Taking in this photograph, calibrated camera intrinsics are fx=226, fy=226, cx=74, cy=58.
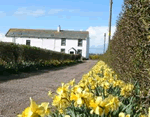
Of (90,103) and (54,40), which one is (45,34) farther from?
(90,103)

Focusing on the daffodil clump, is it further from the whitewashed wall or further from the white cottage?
the whitewashed wall

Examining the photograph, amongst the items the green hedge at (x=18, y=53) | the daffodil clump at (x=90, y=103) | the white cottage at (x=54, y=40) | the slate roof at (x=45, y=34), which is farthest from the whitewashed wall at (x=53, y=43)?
the daffodil clump at (x=90, y=103)

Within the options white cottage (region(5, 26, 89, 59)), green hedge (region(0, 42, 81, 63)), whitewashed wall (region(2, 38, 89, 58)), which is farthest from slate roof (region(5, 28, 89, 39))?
green hedge (region(0, 42, 81, 63))

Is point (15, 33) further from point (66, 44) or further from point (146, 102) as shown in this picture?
point (146, 102)

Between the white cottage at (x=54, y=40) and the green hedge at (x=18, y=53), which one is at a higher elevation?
the white cottage at (x=54, y=40)

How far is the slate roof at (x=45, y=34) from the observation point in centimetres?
4703

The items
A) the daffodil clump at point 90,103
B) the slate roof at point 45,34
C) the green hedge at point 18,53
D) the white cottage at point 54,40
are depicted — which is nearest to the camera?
the daffodil clump at point 90,103

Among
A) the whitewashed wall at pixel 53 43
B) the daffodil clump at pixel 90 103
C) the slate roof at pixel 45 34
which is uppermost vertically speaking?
the slate roof at pixel 45 34

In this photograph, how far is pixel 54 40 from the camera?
4722 cm

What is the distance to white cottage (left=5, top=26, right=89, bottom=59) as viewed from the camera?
4666 centimetres

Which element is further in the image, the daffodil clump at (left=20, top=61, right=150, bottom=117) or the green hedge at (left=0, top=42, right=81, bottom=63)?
the green hedge at (left=0, top=42, right=81, bottom=63)

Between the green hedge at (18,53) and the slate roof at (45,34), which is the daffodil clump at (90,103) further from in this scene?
the slate roof at (45,34)

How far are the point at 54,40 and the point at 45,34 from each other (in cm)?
236

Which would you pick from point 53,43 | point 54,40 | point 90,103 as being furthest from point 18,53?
point 54,40
